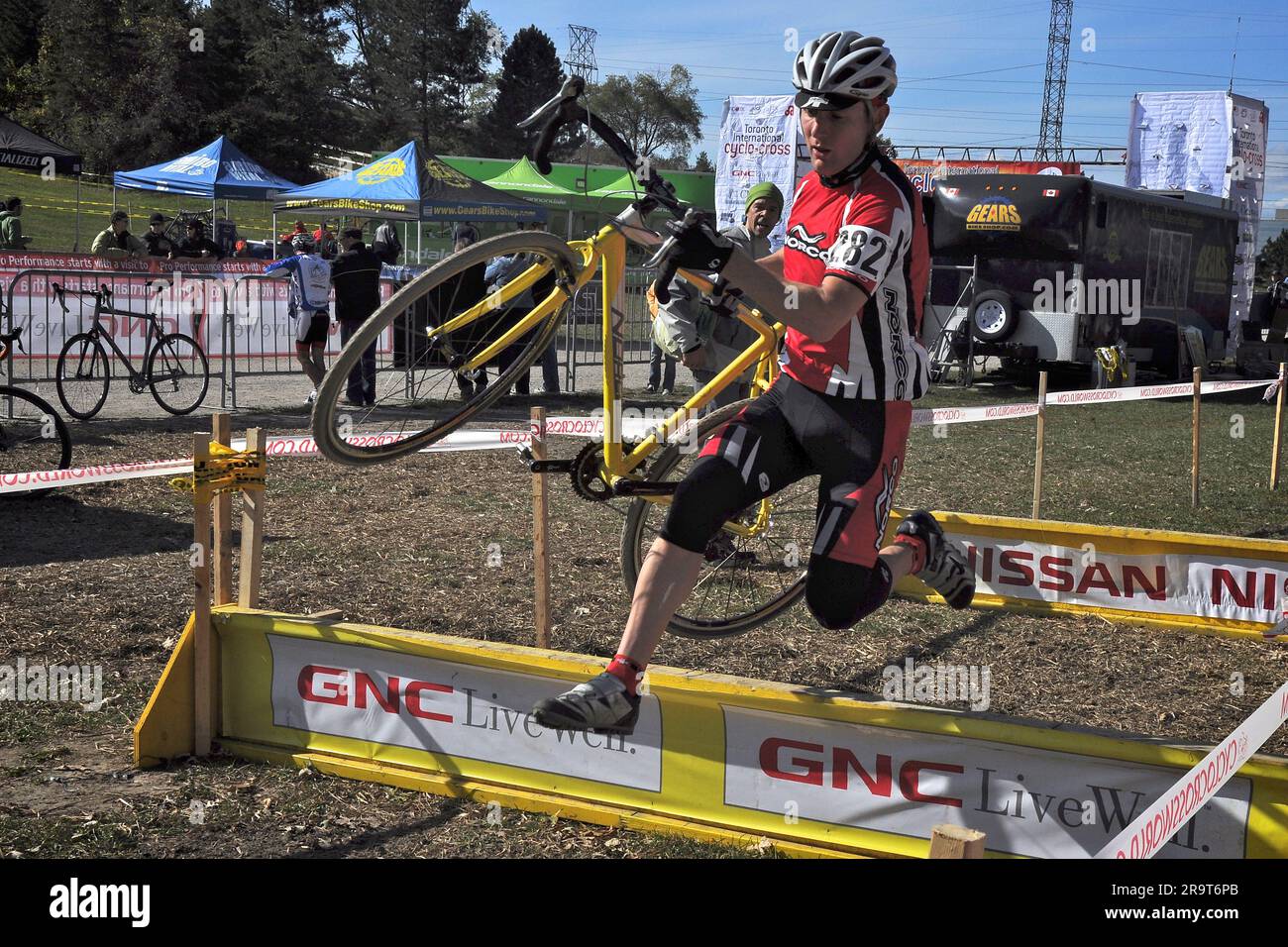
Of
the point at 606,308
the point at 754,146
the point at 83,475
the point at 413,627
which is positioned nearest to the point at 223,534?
the point at 83,475

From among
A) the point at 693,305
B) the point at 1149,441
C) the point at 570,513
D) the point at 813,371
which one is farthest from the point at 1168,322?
the point at 813,371

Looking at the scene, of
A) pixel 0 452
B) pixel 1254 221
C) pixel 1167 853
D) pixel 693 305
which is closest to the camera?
pixel 1167 853

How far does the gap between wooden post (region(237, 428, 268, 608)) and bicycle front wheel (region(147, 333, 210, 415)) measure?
961 cm

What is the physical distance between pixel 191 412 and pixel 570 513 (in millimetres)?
6485

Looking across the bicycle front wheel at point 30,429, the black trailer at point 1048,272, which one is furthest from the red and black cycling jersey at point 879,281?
the black trailer at point 1048,272

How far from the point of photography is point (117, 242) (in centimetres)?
1856

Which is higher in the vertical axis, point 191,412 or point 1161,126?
point 1161,126

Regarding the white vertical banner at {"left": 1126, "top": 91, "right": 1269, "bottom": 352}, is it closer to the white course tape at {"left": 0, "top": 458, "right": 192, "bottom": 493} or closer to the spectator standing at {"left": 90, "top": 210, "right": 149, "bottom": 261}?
the spectator standing at {"left": 90, "top": 210, "right": 149, "bottom": 261}

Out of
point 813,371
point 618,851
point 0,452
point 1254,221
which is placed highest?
point 1254,221

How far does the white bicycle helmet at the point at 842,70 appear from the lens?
142 inches

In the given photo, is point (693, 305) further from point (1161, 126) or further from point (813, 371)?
point (1161, 126)

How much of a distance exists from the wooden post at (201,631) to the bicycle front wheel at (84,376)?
923 centimetres

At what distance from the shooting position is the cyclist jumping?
3543 millimetres

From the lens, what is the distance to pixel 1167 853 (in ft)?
11.2
